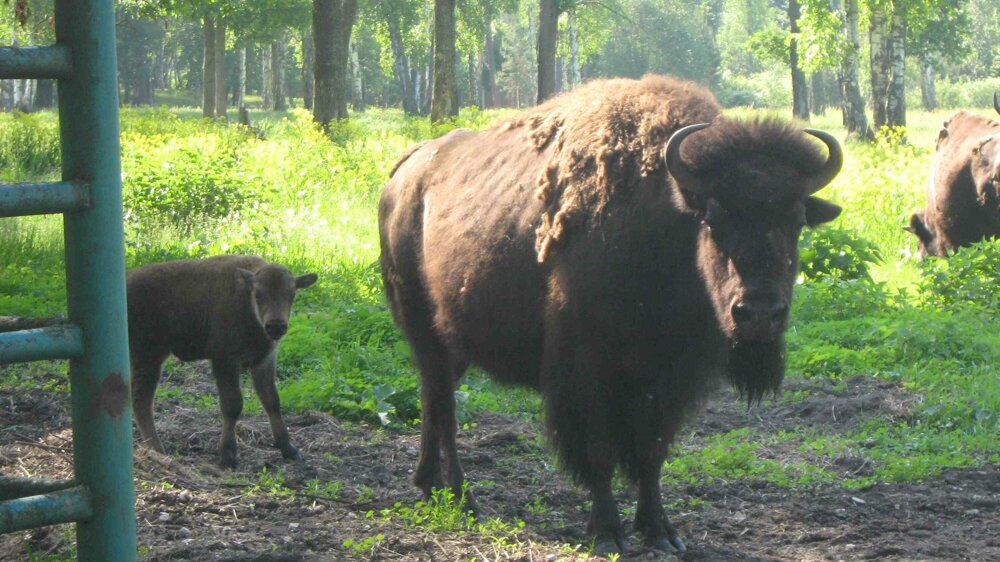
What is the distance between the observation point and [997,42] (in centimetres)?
10369

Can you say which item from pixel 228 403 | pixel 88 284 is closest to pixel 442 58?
pixel 228 403

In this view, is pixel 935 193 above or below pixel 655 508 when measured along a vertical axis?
above

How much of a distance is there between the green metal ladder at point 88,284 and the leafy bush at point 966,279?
947 cm

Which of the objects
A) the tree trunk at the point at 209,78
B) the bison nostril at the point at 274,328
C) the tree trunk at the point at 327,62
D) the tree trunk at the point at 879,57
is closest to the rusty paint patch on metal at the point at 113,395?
the bison nostril at the point at 274,328

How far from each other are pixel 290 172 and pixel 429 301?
1253cm

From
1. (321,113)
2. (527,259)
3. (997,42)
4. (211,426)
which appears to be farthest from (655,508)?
(997,42)

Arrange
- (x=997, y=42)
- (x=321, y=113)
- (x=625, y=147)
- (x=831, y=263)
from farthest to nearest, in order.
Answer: (x=997, y=42) → (x=321, y=113) → (x=831, y=263) → (x=625, y=147)

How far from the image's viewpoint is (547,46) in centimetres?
3447

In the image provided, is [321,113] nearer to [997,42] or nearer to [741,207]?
[741,207]

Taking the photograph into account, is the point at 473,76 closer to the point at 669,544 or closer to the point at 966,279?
the point at 966,279

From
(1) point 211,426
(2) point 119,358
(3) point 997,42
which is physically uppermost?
(3) point 997,42

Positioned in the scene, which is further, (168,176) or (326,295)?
(168,176)

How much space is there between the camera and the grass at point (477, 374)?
270 inches

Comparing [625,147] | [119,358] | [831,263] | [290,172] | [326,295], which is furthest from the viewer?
[290,172]
